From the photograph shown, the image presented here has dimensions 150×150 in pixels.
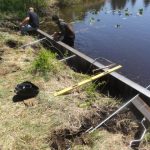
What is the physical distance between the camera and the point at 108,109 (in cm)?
687

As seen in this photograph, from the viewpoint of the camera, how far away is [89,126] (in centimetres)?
625

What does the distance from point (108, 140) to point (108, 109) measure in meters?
1.07

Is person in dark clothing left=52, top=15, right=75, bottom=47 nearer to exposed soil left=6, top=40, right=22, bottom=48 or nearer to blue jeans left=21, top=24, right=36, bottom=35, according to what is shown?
exposed soil left=6, top=40, right=22, bottom=48

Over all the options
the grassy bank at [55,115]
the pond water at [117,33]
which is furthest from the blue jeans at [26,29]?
the grassy bank at [55,115]

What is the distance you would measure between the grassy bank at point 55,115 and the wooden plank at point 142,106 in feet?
0.92

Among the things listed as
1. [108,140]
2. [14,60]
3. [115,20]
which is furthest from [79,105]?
[115,20]

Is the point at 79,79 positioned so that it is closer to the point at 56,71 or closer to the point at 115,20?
the point at 56,71

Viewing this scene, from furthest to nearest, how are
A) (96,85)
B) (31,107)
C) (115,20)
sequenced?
1. (115,20)
2. (96,85)
3. (31,107)

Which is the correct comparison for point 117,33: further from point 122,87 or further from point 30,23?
point 122,87

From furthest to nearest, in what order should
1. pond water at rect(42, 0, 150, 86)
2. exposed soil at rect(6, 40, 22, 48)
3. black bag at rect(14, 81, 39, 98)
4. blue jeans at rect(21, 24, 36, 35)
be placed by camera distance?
1. blue jeans at rect(21, 24, 36, 35)
2. pond water at rect(42, 0, 150, 86)
3. exposed soil at rect(6, 40, 22, 48)
4. black bag at rect(14, 81, 39, 98)

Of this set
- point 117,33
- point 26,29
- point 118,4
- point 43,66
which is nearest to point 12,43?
point 26,29

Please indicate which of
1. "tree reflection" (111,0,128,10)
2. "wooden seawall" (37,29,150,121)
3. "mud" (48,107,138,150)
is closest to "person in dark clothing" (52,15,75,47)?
"wooden seawall" (37,29,150,121)

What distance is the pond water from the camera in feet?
38.9

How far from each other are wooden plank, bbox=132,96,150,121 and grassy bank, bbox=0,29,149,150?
28 centimetres
